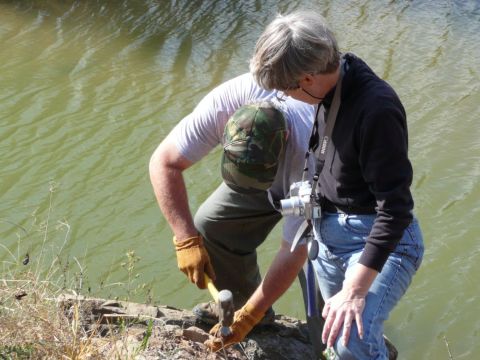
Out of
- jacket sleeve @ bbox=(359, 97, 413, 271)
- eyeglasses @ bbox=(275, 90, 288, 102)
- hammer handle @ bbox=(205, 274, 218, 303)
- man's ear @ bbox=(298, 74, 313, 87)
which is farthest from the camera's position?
hammer handle @ bbox=(205, 274, 218, 303)

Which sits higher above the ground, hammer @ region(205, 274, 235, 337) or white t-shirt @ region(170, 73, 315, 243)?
white t-shirt @ region(170, 73, 315, 243)

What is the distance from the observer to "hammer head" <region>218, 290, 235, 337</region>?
306cm

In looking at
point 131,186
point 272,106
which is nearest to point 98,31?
point 131,186

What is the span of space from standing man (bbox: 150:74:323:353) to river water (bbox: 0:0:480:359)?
0.37m

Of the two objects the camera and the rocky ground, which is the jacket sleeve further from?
the rocky ground

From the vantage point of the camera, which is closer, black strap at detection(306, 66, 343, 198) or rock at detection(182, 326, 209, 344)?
black strap at detection(306, 66, 343, 198)

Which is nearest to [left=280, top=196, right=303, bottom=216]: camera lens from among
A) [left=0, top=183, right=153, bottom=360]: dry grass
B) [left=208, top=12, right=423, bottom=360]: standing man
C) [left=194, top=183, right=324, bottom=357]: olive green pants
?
[left=208, top=12, right=423, bottom=360]: standing man

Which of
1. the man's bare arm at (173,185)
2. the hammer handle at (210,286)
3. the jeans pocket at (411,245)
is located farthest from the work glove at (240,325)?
the jeans pocket at (411,245)

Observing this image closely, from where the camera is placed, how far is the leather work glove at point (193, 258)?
3.44m

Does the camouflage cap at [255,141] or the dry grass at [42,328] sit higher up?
the camouflage cap at [255,141]

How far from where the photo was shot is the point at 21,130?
6.93 meters

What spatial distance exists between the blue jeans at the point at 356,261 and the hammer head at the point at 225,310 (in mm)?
383

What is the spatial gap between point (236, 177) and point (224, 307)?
52 centimetres

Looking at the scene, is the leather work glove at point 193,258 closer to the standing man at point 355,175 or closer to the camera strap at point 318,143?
the camera strap at point 318,143
